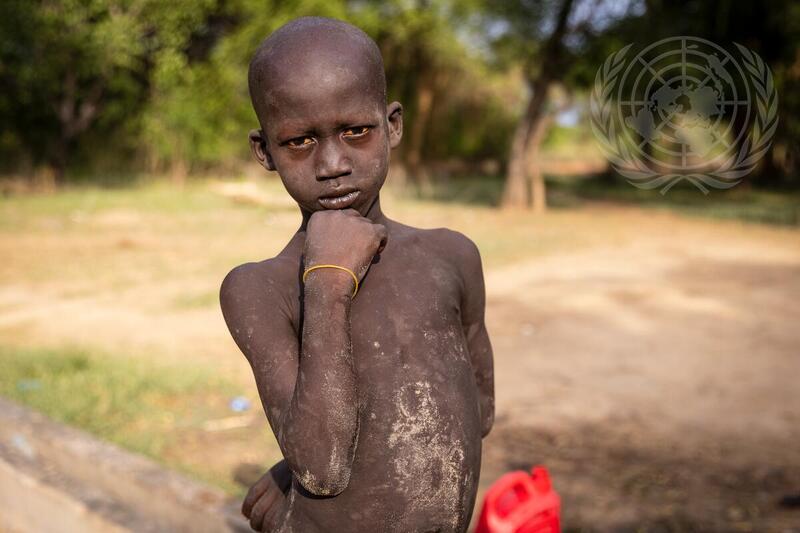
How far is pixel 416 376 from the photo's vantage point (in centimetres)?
153

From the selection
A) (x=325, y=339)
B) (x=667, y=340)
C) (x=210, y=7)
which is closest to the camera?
(x=325, y=339)

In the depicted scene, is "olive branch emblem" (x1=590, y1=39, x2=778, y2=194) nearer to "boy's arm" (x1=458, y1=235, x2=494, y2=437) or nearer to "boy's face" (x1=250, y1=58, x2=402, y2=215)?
"boy's arm" (x1=458, y1=235, x2=494, y2=437)

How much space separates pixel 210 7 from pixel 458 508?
58.7 feet

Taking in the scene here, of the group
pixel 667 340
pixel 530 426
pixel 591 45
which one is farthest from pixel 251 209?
pixel 530 426

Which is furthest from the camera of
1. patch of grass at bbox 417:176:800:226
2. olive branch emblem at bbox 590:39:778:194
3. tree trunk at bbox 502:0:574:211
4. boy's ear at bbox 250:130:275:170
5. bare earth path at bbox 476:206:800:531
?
tree trunk at bbox 502:0:574:211

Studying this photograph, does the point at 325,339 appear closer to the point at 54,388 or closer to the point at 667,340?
the point at 54,388

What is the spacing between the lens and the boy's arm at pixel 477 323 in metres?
1.74

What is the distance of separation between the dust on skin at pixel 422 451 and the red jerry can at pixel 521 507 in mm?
524

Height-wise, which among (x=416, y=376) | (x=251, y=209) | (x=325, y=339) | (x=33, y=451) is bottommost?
(x=251, y=209)

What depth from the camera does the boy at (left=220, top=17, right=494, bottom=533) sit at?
4.58 feet

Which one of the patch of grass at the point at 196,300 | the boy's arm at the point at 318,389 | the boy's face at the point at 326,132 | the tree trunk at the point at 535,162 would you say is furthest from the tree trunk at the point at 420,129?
the boy's arm at the point at 318,389

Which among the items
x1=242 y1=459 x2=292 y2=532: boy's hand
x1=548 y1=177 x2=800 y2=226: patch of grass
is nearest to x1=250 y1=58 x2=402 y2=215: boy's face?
x1=242 y1=459 x2=292 y2=532: boy's hand

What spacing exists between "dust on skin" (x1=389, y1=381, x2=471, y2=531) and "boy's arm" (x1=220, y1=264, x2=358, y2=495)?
0.38ft

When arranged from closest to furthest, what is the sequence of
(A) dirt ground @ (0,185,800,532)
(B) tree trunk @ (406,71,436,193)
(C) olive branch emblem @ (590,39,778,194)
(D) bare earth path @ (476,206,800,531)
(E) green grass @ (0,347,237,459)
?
(D) bare earth path @ (476,206,800,531)
(A) dirt ground @ (0,185,800,532)
(E) green grass @ (0,347,237,459)
(C) olive branch emblem @ (590,39,778,194)
(B) tree trunk @ (406,71,436,193)
